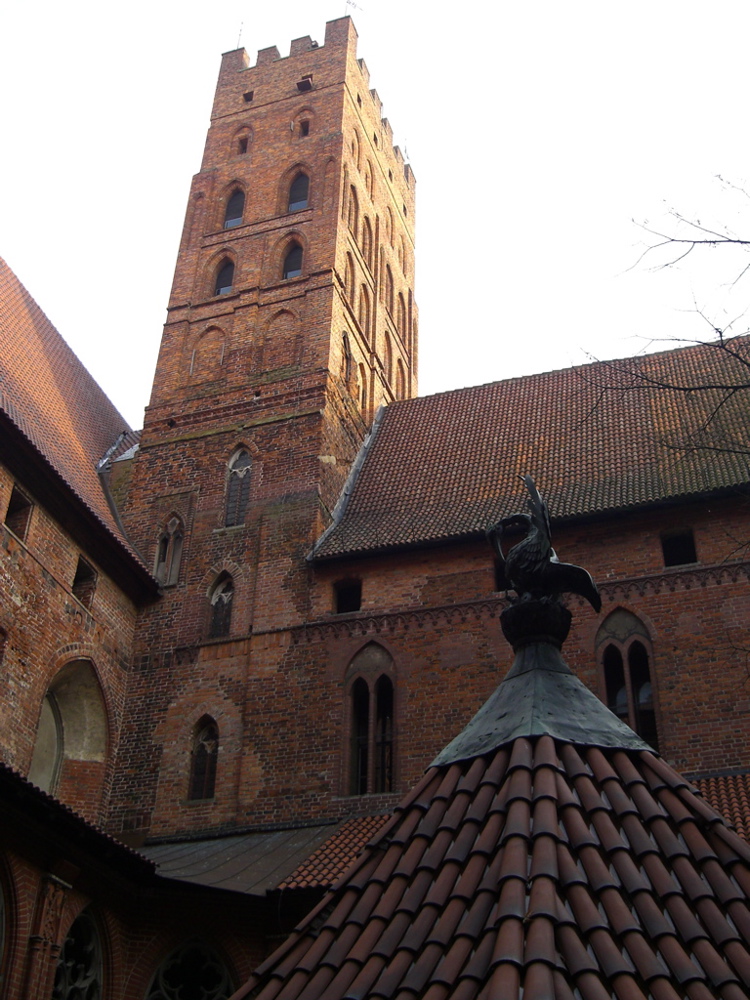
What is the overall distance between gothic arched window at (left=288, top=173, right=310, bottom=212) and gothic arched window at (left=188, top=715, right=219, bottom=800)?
1165 centimetres

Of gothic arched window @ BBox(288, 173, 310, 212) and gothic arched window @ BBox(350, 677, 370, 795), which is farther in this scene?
gothic arched window @ BBox(288, 173, 310, 212)

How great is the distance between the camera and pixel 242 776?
47.3ft

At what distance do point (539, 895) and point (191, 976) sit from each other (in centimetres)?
972

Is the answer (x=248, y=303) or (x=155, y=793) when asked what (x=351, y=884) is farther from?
(x=248, y=303)

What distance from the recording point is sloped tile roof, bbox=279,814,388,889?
452 inches

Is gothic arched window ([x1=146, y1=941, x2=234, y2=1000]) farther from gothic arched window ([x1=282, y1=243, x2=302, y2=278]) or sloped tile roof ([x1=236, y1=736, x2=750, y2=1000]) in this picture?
gothic arched window ([x1=282, y1=243, x2=302, y2=278])

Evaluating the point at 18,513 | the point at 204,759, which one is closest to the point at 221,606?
the point at 204,759

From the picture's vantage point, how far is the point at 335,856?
1211 cm

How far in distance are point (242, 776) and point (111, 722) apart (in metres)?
2.22

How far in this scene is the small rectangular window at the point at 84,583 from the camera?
49.5 feet

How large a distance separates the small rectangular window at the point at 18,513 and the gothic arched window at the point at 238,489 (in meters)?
4.16

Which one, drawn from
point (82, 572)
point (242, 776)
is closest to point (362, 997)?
point (242, 776)

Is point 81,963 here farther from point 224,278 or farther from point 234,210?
point 234,210

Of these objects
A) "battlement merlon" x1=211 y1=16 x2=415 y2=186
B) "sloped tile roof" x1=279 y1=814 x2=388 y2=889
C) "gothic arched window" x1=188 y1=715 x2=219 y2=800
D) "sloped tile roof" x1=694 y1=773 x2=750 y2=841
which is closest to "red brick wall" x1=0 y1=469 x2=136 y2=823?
"gothic arched window" x1=188 y1=715 x2=219 y2=800
